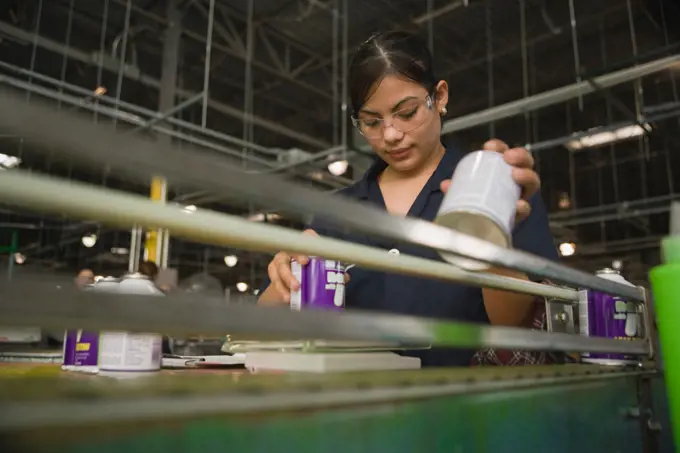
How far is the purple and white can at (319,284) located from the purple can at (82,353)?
343 millimetres

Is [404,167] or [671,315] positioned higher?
[404,167]

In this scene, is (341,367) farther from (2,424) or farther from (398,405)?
(2,424)

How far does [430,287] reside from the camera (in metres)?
1.21

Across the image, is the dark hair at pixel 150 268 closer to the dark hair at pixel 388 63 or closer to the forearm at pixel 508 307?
the dark hair at pixel 388 63

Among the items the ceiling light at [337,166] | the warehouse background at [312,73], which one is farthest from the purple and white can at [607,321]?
the ceiling light at [337,166]

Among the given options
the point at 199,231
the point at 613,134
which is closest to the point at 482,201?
the point at 199,231

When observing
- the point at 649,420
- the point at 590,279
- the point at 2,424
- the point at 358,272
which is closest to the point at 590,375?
the point at 590,279

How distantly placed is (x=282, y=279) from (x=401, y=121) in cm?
49

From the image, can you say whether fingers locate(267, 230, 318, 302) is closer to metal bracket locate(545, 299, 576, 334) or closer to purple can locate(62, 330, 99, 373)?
purple can locate(62, 330, 99, 373)

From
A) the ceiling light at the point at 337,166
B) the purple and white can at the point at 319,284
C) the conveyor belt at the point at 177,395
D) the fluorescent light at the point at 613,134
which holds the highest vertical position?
the fluorescent light at the point at 613,134

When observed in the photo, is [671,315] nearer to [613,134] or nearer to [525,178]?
[525,178]

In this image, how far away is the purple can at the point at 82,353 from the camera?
3.02 ft

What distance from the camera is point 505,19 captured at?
5723mm

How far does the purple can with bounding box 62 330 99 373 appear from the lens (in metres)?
0.92
